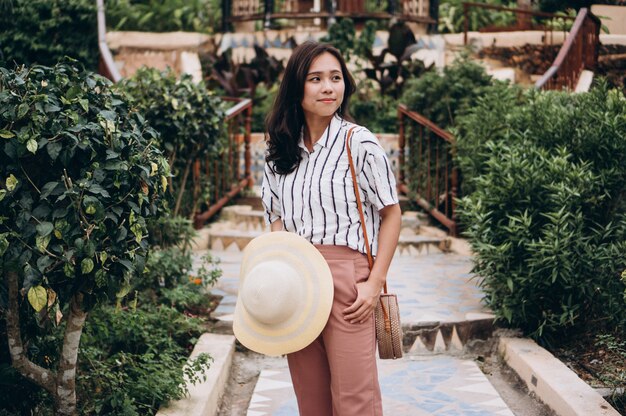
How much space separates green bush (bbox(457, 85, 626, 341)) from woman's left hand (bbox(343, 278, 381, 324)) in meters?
2.44

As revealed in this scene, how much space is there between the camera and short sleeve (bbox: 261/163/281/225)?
3.17 m

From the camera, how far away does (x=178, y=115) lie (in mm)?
6926

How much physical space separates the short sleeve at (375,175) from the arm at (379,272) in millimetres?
51

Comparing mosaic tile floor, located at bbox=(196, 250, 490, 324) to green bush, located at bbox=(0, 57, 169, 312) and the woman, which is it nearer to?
green bush, located at bbox=(0, 57, 169, 312)

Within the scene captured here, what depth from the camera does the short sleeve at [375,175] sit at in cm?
291

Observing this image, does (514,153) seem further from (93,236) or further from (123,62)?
(123,62)

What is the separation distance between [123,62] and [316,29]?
142 inches

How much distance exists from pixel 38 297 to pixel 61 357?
0.51 m

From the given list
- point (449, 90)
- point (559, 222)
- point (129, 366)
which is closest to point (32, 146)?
point (129, 366)

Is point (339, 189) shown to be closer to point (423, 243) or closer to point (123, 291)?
point (123, 291)

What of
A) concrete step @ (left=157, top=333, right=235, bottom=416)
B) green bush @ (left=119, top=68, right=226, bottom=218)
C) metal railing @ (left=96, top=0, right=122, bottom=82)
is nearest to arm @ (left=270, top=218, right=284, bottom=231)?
concrete step @ (left=157, top=333, right=235, bottom=416)

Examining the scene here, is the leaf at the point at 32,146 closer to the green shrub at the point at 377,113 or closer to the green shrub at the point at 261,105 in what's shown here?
the green shrub at the point at 377,113

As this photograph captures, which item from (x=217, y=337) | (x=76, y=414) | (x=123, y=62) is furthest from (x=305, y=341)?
(x=123, y=62)

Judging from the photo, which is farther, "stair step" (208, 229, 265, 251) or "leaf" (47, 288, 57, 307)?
"stair step" (208, 229, 265, 251)
